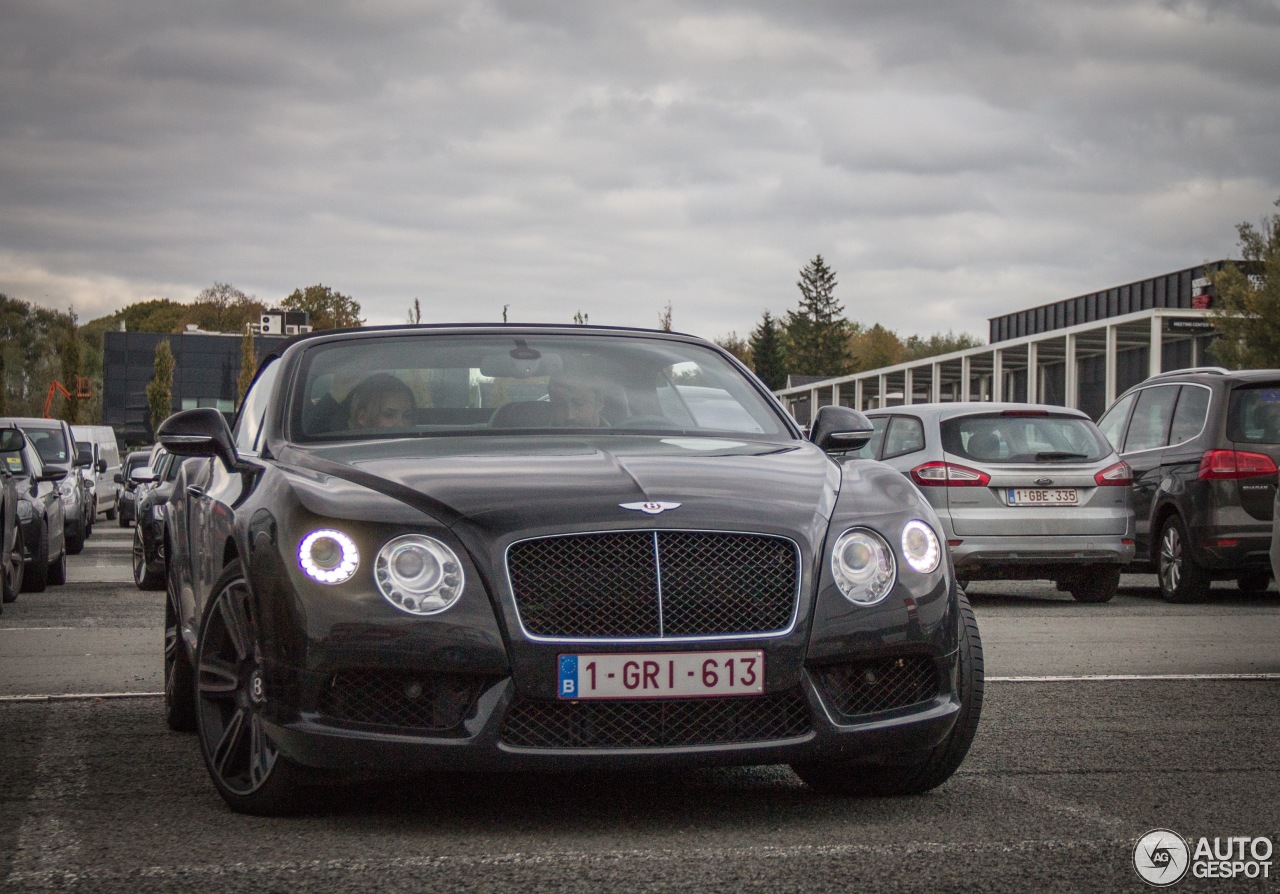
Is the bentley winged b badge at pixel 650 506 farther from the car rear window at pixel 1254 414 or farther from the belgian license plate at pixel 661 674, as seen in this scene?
the car rear window at pixel 1254 414

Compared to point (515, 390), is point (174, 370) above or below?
above

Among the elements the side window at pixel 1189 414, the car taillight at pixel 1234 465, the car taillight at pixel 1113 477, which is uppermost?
the side window at pixel 1189 414

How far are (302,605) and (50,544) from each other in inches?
470

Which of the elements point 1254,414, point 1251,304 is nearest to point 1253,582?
point 1254,414

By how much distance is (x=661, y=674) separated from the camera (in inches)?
185

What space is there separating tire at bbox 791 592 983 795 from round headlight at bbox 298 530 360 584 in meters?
1.64

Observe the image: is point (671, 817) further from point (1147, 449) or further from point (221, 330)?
point (221, 330)

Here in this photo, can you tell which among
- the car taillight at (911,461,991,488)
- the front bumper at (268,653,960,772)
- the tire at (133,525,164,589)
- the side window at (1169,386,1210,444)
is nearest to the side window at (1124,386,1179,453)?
the side window at (1169,386,1210,444)

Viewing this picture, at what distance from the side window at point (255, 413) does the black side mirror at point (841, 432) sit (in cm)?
197

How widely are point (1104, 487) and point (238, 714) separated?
968 centimetres

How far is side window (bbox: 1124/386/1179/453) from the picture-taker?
14.2 meters

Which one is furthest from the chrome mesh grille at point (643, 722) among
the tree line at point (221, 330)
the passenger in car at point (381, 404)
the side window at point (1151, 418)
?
the tree line at point (221, 330)

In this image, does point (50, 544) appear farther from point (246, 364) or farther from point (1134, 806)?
point (246, 364)

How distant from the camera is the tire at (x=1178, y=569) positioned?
13428 millimetres
